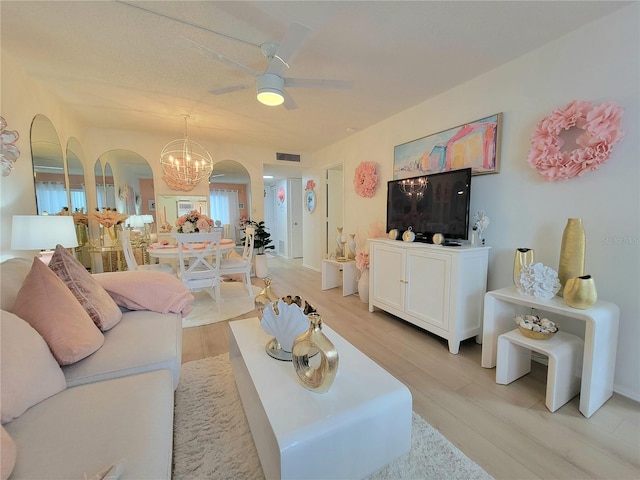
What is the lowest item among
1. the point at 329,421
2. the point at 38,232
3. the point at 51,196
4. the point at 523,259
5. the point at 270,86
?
the point at 329,421

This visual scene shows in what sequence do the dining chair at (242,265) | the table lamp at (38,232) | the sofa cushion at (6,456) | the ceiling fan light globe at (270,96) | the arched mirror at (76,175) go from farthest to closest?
the dining chair at (242,265) < the arched mirror at (76,175) < the ceiling fan light globe at (270,96) < the table lamp at (38,232) < the sofa cushion at (6,456)

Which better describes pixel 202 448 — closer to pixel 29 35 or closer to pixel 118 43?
pixel 118 43

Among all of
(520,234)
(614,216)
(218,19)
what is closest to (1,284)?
(218,19)

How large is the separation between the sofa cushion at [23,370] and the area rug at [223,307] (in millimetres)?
1738

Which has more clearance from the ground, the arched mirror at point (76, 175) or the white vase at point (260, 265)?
the arched mirror at point (76, 175)

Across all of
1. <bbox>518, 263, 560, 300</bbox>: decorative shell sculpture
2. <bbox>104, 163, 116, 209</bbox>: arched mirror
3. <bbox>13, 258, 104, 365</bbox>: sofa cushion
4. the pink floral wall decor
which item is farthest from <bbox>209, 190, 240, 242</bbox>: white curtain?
<bbox>518, 263, 560, 300</bbox>: decorative shell sculpture

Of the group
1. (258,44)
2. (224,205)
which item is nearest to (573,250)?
(258,44)

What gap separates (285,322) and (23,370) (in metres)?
0.95

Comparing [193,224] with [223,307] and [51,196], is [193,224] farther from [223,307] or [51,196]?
[51,196]

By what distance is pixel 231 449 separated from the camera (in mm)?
1277

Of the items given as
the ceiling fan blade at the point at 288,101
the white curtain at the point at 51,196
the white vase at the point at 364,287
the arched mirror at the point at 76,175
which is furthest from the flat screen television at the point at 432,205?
the arched mirror at the point at 76,175

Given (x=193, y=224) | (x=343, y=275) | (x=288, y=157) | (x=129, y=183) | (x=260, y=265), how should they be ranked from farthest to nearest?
(x=288, y=157), (x=260, y=265), (x=129, y=183), (x=343, y=275), (x=193, y=224)

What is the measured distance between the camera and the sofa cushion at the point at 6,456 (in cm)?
68

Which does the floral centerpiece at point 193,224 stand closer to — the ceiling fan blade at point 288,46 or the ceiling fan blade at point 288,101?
the ceiling fan blade at point 288,101
